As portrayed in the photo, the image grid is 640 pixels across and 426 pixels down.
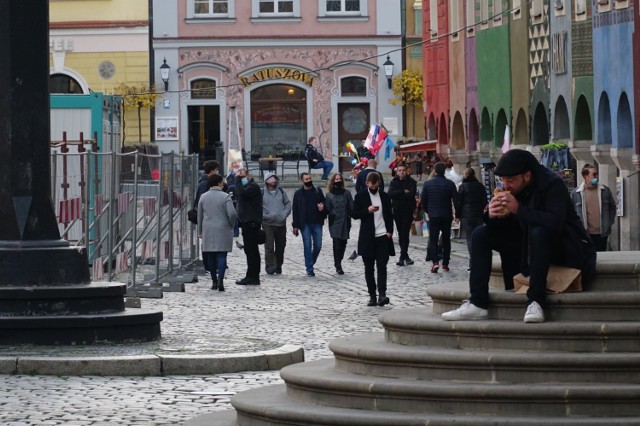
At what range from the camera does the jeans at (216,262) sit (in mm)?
25906

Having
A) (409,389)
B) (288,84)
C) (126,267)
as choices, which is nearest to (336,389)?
(409,389)

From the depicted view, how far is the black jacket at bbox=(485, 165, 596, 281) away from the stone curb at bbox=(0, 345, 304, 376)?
424 cm

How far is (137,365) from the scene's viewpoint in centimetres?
1475

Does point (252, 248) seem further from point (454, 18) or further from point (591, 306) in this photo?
point (454, 18)

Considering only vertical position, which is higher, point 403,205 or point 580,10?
point 580,10

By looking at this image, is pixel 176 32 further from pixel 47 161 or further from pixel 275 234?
pixel 47 161

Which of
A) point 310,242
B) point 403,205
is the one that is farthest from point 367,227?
point 403,205

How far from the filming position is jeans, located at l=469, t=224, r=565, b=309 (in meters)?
10.9

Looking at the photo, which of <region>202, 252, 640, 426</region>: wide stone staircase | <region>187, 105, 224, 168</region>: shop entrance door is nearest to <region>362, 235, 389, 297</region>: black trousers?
<region>202, 252, 640, 426</region>: wide stone staircase

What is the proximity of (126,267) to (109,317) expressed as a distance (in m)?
8.85

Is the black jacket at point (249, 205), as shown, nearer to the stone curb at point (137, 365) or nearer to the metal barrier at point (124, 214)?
the metal barrier at point (124, 214)

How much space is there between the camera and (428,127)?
55188 mm

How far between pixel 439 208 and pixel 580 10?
829 cm

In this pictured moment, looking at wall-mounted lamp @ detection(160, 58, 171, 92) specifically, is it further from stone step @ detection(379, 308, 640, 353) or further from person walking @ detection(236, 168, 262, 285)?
stone step @ detection(379, 308, 640, 353)
